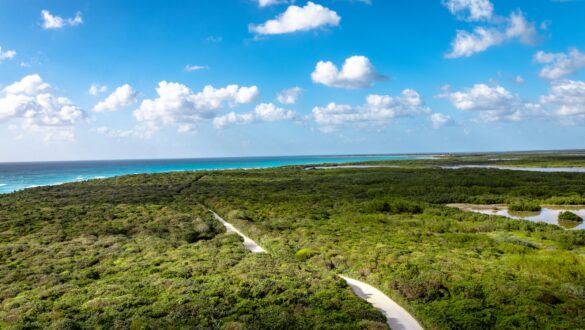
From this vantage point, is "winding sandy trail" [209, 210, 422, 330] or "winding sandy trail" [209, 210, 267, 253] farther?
"winding sandy trail" [209, 210, 267, 253]

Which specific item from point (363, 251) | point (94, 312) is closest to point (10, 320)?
point (94, 312)

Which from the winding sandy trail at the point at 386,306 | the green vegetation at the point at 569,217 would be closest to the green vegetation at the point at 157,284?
the winding sandy trail at the point at 386,306

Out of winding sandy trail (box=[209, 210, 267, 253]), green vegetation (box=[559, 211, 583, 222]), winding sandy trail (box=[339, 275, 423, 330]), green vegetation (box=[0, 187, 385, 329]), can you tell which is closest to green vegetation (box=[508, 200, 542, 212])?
green vegetation (box=[559, 211, 583, 222])

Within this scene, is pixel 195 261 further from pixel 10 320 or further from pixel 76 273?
pixel 10 320

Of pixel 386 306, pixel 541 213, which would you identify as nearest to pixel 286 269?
pixel 386 306

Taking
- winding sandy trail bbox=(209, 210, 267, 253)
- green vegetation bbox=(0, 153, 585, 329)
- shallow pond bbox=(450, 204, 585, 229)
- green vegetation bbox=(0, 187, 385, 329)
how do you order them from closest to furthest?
green vegetation bbox=(0, 187, 385, 329)
green vegetation bbox=(0, 153, 585, 329)
winding sandy trail bbox=(209, 210, 267, 253)
shallow pond bbox=(450, 204, 585, 229)

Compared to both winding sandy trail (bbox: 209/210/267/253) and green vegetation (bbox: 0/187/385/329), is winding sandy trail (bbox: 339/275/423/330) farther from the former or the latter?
winding sandy trail (bbox: 209/210/267/253)

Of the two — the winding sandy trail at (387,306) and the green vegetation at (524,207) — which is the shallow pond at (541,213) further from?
the winding sandy trail at (387,306)
